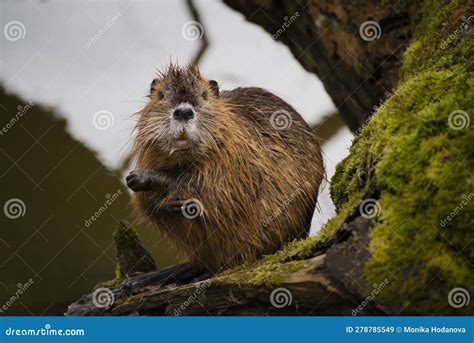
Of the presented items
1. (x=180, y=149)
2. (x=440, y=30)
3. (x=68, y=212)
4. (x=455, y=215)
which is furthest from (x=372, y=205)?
(x=68, y=212)

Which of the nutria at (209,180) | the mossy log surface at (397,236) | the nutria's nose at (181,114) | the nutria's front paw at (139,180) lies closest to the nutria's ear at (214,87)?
the nutria at (209,180)

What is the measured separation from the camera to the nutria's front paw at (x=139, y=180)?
4.47m

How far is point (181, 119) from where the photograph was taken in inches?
178

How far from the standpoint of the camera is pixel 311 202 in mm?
5176

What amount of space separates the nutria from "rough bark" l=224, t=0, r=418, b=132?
151 cm

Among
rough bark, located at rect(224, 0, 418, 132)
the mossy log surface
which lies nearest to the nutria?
the mossy log surface

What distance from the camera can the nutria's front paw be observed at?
4.47 meters

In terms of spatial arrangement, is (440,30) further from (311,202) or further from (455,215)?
(455,215)

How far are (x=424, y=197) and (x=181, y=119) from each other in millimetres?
1921

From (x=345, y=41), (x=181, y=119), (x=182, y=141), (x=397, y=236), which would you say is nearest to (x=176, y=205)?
(x=182, y=141)

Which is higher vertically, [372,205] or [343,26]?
[343,26]

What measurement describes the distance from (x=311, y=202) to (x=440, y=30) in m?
1.74

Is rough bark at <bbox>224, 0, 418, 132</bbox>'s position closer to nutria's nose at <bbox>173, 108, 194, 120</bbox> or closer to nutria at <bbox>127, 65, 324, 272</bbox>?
nutria at <bbox>127, 65, 324, 272</bbox>

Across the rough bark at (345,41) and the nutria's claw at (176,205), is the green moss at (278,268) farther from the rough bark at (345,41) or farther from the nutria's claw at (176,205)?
the rough bark at (345,41)
